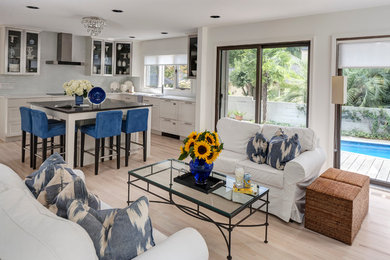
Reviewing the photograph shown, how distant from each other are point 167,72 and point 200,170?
573 cm

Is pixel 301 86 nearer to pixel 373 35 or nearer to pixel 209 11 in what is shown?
pixel 373 35

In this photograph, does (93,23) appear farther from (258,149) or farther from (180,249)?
(180,249)

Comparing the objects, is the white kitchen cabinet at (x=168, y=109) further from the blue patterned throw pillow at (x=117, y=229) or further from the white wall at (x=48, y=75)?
the blue patterned throw pillow at (x=117, y=229)

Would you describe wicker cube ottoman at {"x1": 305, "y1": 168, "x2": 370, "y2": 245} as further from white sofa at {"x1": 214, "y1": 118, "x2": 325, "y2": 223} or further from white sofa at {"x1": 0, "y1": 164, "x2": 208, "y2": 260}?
white sofa at {"x1": 0, "y1": 164, "x2": 208, "y2": 260}

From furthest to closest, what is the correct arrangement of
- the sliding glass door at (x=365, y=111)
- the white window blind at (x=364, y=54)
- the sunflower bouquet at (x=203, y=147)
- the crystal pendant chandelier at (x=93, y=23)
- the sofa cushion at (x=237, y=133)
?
the crystal pendant chandelier at (x=93, y=23), the sliding glass door at (x=365, y=111), the white window blind at (x=364, y=54), the sofa cushion at (x=237, y=133), the sunflower bouquet at (x=203, y=147)

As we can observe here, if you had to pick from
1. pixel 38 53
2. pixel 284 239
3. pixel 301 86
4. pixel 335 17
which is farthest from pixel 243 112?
pixel 38 53

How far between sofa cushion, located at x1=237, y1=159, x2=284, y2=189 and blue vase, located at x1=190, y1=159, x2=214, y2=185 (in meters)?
0.83

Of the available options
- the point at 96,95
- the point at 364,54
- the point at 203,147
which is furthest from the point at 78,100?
the point at 364,54

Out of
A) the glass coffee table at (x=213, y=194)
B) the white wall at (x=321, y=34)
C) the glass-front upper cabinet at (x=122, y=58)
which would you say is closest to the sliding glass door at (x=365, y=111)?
the white wall at (x=321, y=34)

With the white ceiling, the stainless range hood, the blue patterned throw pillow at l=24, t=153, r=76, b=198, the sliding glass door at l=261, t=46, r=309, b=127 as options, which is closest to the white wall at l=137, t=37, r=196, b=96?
the white ceiling

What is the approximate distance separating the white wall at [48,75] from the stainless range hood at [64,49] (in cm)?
14

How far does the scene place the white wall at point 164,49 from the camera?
712 centimetres

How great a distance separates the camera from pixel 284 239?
8.59 feet

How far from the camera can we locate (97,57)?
7.74 meters
